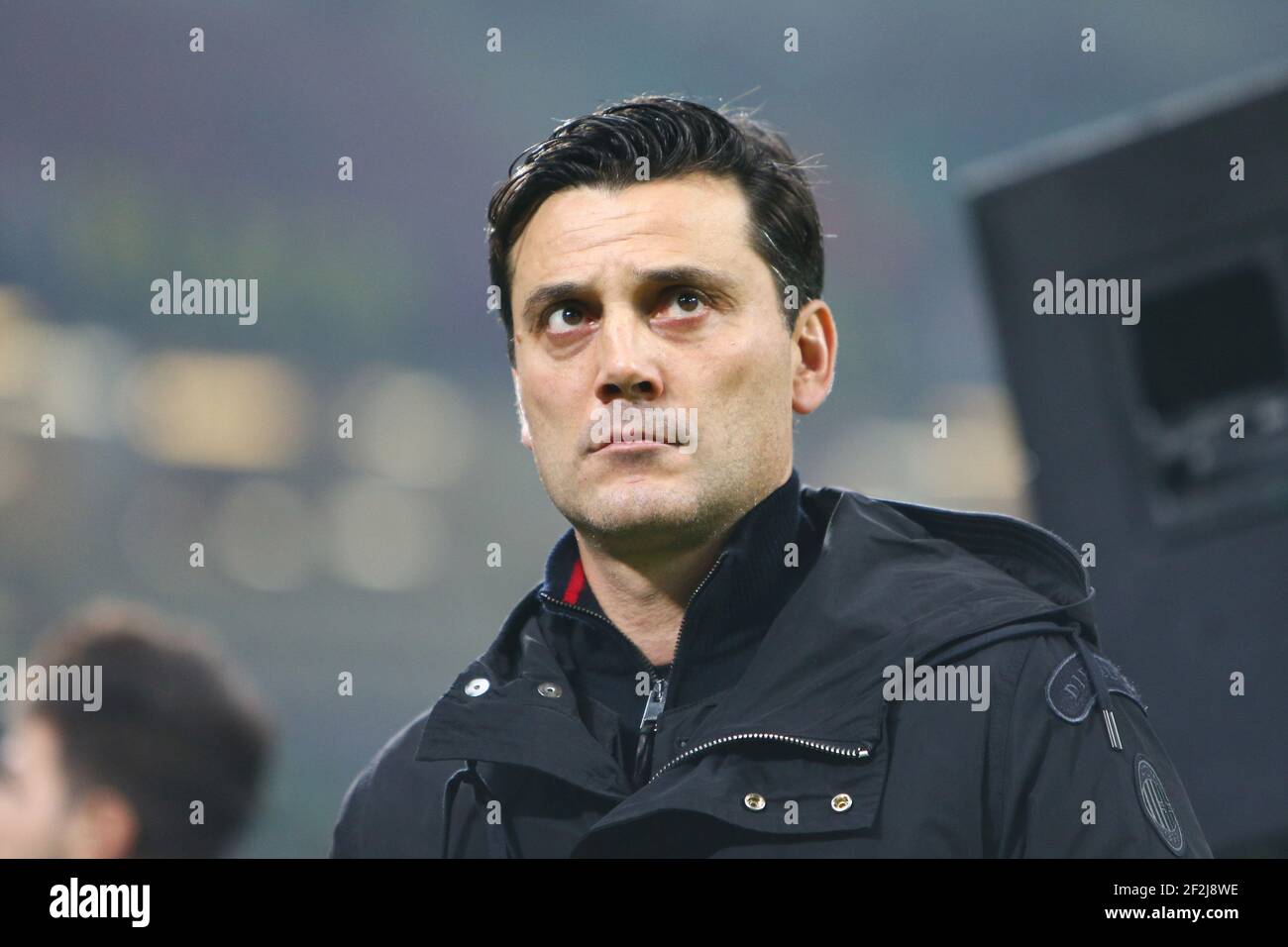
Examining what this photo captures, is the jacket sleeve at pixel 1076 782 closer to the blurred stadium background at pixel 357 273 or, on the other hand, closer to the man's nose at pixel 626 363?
the man's nose at pixel 626 363

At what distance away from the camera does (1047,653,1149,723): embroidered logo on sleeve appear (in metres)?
2.13

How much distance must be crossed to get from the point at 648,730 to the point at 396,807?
48 centimetres

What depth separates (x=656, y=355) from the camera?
2406 mm

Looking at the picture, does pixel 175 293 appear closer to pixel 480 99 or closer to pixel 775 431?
pixel 480 99

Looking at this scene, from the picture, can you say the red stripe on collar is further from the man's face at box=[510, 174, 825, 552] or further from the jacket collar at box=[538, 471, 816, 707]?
the man's face at box=[510, 174, 825, 552]

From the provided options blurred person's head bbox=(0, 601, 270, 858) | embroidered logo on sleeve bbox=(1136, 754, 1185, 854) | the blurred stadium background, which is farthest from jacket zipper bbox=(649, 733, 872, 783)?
the blurred stadium background

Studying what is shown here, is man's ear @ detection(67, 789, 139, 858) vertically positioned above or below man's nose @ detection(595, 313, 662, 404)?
below

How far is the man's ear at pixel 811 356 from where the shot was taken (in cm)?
263

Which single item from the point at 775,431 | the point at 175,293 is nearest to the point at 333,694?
the point at 175,293

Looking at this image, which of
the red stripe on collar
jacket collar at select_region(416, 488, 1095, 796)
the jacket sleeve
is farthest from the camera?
the red stripe on collar

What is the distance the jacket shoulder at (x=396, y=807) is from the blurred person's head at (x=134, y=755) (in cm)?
132

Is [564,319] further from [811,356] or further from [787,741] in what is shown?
[787,741]

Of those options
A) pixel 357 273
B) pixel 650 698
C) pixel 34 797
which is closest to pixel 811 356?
pixel 650 698

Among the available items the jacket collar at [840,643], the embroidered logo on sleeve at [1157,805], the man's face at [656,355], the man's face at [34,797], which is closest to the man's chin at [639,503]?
the man's face at [656,355]
